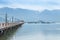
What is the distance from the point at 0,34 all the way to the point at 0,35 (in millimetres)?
139

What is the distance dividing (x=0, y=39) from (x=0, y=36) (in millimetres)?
2092

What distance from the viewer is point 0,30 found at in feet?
114

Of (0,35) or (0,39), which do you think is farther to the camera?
(0,35)

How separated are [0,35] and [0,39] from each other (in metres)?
2.36

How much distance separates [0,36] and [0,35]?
28 cm

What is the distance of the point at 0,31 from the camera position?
114 ft

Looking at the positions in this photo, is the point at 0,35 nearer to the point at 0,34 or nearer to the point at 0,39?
the point at 0,34

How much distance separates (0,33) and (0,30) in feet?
2.27

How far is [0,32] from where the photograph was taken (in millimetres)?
35000

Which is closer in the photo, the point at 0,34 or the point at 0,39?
the point at 0,39

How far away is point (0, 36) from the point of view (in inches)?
1388

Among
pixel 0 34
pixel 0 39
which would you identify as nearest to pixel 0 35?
pixel 0 34

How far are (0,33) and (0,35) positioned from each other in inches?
15.2
